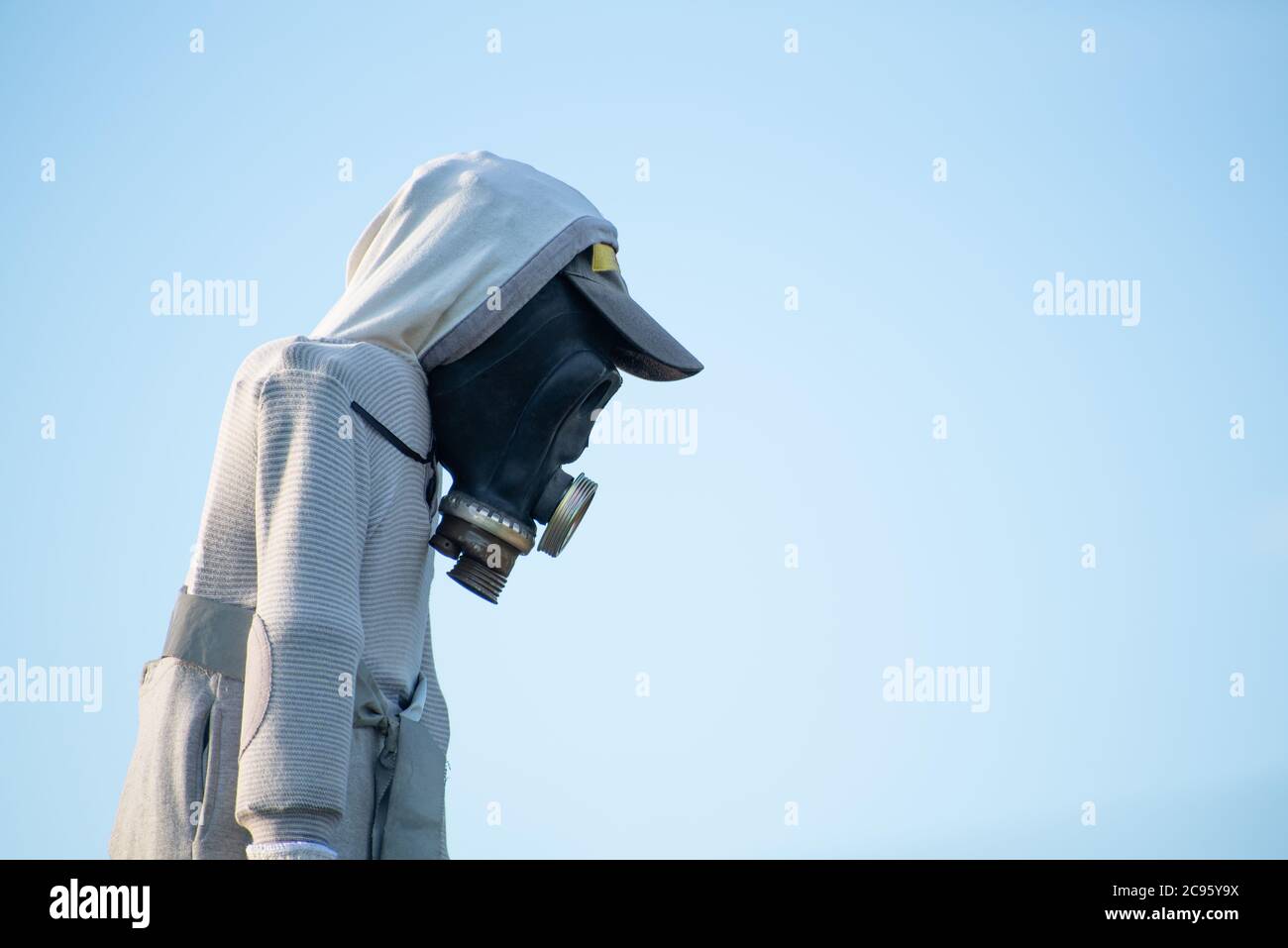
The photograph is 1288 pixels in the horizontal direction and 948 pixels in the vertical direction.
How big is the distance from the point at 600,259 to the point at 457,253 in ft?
1.49

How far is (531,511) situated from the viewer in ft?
18.1

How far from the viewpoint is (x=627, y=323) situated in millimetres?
5648

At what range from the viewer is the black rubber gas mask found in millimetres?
5398

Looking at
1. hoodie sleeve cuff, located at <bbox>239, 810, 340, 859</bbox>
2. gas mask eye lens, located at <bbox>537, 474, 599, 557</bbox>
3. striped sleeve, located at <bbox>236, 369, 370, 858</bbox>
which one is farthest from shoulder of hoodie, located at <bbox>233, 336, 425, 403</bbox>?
hoodie sleeve cuff, located at <bbox>239, 810, 340, 859</bbox>

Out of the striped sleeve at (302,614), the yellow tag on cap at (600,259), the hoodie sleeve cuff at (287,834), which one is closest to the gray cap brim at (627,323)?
the yellow tag on cap at (600,259)

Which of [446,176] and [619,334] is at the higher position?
[446,176]

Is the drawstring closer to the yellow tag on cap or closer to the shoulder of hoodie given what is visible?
the shoulder of hoodie

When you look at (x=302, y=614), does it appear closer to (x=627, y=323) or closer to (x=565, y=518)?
(x=565, y=518)

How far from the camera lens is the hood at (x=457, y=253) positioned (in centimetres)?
534

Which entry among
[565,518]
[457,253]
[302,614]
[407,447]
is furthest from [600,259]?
[302,614]

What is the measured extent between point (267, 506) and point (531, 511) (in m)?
0.88

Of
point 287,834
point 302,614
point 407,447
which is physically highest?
point 407,447
